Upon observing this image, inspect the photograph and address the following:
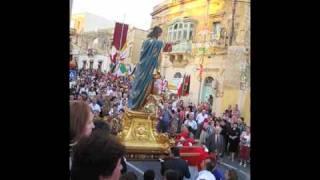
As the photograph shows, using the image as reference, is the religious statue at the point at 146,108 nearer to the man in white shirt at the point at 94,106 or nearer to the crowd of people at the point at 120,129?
the crowd of people at the point at 120,129

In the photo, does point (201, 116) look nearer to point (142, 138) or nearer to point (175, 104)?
point (175, 104)

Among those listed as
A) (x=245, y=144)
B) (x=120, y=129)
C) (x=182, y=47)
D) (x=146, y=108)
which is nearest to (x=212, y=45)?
(x=182, y=47)

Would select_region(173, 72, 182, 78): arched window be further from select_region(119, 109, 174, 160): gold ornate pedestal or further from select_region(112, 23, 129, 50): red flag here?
select_region(112, 23, 129, 50): red flag

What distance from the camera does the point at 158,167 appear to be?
3639mm

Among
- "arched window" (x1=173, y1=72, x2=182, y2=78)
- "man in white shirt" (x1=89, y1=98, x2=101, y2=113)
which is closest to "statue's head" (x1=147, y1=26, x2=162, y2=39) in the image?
"arched window" (x1=173, y1=72, x2=182, y2=78)

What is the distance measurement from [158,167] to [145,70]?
71 cm

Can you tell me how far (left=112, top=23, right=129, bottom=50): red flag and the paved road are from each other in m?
0.84

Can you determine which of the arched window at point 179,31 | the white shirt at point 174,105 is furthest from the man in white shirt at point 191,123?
the arched window at point 179,31

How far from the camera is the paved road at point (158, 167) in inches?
140

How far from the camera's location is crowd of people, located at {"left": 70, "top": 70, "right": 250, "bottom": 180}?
11.2 ft
